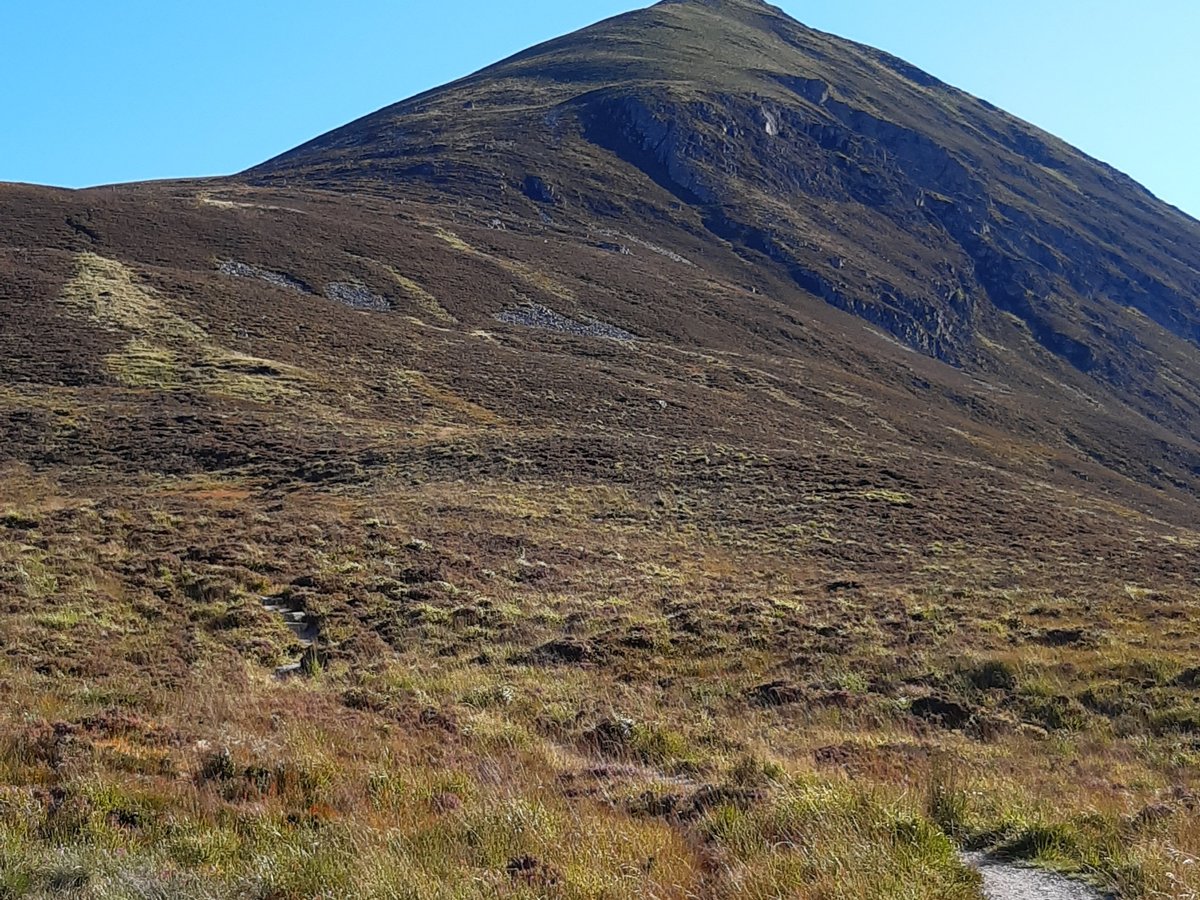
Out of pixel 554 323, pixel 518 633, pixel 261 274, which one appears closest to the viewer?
pixel 518 633

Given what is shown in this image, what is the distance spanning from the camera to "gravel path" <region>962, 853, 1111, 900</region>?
16.7 feet

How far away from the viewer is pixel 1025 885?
523 cm

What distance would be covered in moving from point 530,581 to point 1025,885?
1718 centimetres

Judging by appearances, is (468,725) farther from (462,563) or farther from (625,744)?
(462,563)

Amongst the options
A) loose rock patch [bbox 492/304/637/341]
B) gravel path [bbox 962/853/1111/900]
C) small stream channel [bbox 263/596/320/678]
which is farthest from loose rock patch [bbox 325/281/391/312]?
gravel path [bbox 962/853/1111/900]

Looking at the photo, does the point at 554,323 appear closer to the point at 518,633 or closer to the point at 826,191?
the point at 518,633

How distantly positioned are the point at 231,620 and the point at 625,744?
369 inches

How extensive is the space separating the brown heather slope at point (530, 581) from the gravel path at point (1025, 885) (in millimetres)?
228

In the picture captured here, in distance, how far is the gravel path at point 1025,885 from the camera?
5.08 meters

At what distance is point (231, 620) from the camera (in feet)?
51.8

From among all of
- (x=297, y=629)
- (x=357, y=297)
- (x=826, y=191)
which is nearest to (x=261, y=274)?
(x=357, y=297)

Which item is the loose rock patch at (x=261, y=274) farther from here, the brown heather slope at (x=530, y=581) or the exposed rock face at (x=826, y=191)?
the exposed rock face at (x=826, y=191)

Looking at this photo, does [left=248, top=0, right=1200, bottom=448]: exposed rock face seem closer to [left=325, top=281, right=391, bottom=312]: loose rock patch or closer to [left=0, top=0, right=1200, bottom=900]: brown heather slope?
[left=0, top=0, right=1200, bottom=900]: brown heather slope

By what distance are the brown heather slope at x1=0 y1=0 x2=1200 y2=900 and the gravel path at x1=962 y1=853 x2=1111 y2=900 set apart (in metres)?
0.23
